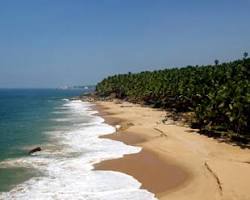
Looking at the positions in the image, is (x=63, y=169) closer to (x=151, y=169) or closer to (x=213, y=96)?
(x=151, y=169)

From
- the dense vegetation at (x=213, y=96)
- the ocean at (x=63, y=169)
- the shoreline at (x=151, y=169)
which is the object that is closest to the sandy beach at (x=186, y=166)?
the shoreline at (x=151, y=169)

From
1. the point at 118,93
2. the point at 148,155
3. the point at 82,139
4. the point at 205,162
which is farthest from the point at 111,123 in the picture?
the point at 118,93

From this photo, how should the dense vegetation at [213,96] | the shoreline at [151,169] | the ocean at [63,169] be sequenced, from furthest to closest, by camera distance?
the dense vegetation at [213,96] → the shoreline at [151,169] → the ocean at [63,169]

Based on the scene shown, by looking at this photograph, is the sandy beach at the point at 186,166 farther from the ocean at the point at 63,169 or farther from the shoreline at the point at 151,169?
the ocean at the point at 63,169

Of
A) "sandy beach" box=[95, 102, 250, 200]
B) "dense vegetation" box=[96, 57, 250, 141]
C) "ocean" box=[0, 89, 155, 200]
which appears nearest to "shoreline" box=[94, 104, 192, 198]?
"sandy beach" box=[95, 102, 250, 200]

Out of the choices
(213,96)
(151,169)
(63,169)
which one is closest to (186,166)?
(151,169)

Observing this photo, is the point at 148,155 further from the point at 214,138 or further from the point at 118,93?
the point at 118,93
